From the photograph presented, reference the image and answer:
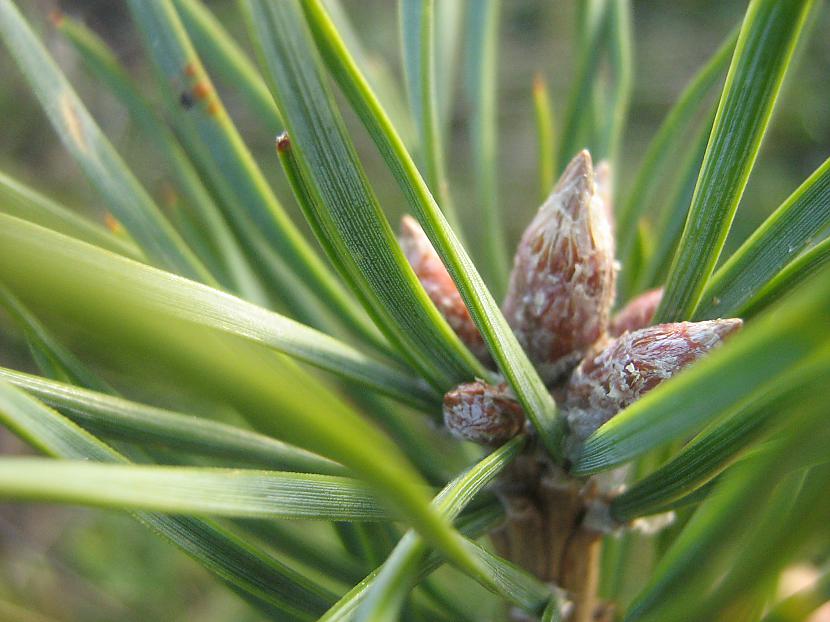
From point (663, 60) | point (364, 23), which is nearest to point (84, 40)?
point (364, 23)

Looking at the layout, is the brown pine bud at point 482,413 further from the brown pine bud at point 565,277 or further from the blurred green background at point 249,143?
the blurred green background at point 249,143

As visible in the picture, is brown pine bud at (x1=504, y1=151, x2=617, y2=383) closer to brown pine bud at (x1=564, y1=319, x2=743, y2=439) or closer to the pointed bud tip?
brown pine bud at (x1=564, y1=319, x2=743, y2=439)

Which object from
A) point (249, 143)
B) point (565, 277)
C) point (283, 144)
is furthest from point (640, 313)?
point (249, 143)

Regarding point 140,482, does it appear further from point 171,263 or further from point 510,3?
point 510,3

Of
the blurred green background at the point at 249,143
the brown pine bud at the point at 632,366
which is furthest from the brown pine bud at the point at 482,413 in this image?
the blurred green background at the point at 249,143

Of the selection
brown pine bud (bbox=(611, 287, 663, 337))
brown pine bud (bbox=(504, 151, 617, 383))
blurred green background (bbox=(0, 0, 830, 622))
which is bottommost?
brown pine bud (bbox=(611, 287, 663, 337))

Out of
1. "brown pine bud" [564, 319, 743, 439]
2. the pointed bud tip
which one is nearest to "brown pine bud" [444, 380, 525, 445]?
"brown pine bud" [564, 319, 743, 439]
